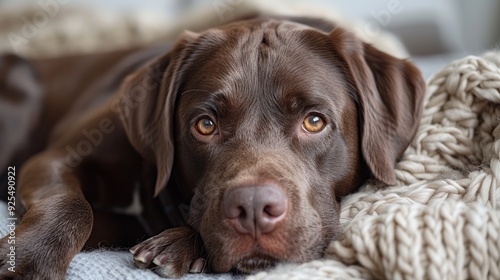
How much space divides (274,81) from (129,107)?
0.69 metres

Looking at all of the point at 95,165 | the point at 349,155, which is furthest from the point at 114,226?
the point at 349,155

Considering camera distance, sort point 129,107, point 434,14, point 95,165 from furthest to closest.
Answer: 1. point 434,14
2. point 95,165
3. point 129,107

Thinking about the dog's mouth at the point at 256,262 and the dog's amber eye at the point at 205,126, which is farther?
the dog's amber eye at the point at 205,126

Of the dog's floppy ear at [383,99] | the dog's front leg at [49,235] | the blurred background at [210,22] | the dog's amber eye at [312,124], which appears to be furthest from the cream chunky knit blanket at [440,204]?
the blurred background at [210,22]

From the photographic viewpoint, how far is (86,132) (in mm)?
3018

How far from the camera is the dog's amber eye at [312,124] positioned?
7.20ft

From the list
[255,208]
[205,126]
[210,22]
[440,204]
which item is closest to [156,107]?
[205,126]

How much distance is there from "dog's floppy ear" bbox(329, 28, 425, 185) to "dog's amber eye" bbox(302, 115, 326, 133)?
8.1 inches

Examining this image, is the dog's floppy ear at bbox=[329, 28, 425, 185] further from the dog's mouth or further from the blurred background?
the blurred background

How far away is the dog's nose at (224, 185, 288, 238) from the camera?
182cm

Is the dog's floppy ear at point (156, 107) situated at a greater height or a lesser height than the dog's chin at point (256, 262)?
greater

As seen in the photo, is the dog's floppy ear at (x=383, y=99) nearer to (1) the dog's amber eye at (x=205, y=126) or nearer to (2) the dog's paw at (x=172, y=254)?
(1) the dog's amber eye at (x=205, y=126)

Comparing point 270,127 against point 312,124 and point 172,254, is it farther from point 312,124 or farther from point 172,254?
point 172,254

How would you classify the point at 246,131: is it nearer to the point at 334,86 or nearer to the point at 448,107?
the point at 334,86
